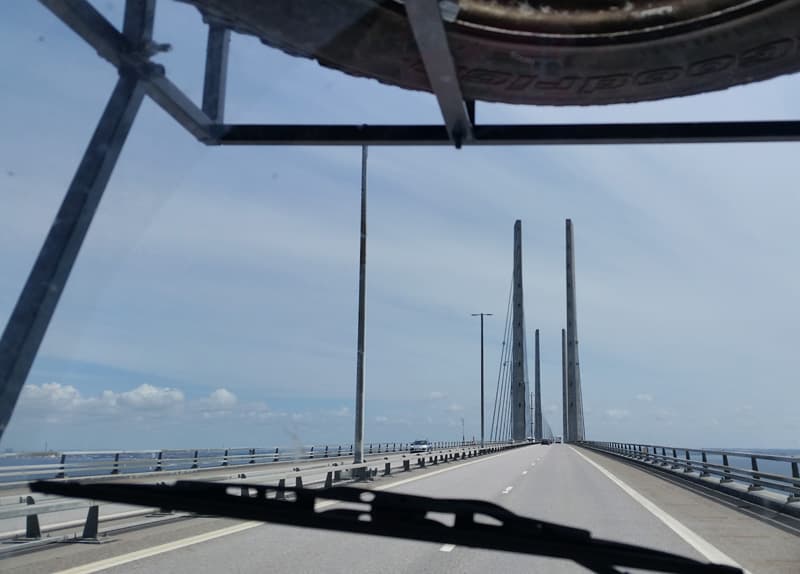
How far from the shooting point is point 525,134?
19.1 ft

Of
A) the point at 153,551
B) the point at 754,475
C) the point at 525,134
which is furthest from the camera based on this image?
the point at 754,475

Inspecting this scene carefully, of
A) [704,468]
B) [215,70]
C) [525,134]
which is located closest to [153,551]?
[215,70]

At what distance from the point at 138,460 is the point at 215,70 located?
12.2 feet

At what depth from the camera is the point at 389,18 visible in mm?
5043

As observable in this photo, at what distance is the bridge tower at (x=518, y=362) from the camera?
93.2m

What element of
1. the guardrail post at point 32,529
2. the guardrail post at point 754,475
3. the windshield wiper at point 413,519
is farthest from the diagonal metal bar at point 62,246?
the guardrail post at point 754,475

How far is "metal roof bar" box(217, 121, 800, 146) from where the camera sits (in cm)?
555

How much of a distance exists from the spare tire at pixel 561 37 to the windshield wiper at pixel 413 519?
283cm

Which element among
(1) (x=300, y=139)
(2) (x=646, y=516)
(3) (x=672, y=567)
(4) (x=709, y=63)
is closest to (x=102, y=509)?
(2) (x=646, y=516)

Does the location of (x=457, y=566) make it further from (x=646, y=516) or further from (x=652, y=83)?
(x=646, y=516)

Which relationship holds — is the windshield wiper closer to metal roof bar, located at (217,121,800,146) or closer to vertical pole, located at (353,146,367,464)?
metal roof bar, located at (217,121,800,146)

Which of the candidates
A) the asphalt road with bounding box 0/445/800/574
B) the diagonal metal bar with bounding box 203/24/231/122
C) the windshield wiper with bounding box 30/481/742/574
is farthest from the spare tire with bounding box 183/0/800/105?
the asphalt road with bounding box 0/445/800/574

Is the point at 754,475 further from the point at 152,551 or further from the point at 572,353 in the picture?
the point at 572,353

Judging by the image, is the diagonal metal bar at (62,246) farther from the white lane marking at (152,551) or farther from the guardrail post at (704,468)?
the guardrail post at (704,468)
